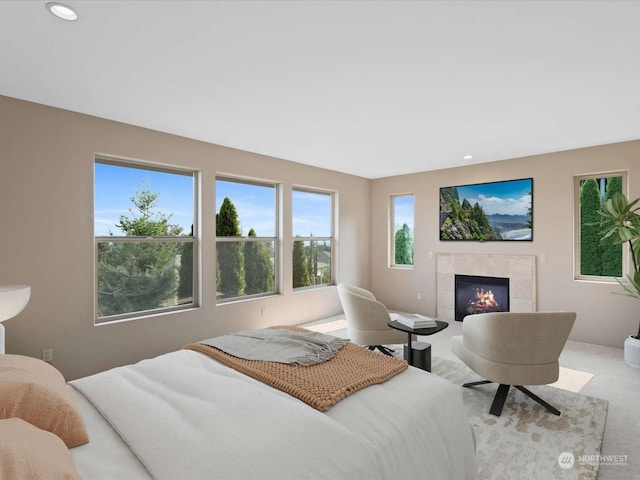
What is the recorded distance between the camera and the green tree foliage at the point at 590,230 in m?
4.49

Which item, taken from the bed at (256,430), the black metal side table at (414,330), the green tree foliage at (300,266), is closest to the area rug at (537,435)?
the black metal side table at (414,330)

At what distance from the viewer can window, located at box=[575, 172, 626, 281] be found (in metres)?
4.37

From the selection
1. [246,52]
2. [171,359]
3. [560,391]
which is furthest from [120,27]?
[560,391]

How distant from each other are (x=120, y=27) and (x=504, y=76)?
8.33 feet

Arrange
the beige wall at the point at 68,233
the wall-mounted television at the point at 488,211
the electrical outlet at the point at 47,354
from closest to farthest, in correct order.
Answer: the beige wall at the point at 68,233 < the electrical outlet at the point at 47,354 < the wall-mounted television at the point at 488,211

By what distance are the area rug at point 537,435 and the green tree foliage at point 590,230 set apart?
2.28 m

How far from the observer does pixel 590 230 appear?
454cm

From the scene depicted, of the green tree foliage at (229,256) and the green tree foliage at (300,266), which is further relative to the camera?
the green tree foliage at (300,266)

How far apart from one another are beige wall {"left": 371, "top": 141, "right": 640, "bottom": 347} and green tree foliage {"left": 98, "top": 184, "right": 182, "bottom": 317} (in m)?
4.03

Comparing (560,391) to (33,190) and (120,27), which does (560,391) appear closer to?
(120,27)

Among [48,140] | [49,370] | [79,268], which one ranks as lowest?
[49,370]

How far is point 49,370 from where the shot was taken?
63.3 inches

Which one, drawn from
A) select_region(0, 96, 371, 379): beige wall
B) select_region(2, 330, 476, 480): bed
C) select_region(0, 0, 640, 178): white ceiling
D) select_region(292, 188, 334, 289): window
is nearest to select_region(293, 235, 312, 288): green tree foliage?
select_region(292, 188, 334, 289): window

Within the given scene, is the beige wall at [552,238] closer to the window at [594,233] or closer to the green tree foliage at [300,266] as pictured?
the window at [594,233]
